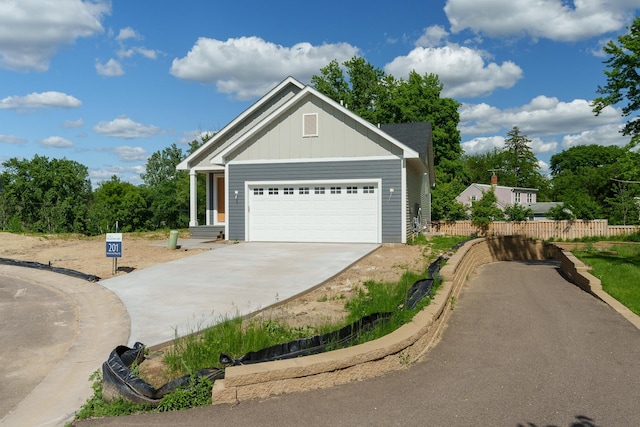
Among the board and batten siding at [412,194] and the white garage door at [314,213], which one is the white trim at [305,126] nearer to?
the white garage door at [314,213]

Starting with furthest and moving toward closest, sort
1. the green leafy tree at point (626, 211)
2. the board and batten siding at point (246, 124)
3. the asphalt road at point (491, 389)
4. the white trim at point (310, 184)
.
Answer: the green leafy tree at point (626, 211) < the board and batten siding at point (246, 124) < the white trim at point (310, 184) < the asphalt road at point (491, 389)

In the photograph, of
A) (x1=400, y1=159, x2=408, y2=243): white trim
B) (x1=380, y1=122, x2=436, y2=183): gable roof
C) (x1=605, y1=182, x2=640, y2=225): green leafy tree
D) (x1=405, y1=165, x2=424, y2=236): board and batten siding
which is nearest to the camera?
(x1=400, y1=159, x2=408, y2=243): white trim

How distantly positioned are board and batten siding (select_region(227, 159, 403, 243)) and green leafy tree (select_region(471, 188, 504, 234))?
11.3 m

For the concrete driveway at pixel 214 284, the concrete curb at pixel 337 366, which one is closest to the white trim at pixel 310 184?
the concrete driveway at pixel 214 284

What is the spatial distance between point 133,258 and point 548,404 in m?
12.2

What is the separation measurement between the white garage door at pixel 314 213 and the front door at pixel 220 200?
15.0ft

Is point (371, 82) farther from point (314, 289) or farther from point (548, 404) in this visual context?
point (548, 404)

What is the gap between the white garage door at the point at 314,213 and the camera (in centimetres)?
1780

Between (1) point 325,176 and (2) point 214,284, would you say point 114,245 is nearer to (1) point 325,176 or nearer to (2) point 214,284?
(2) point 214,284

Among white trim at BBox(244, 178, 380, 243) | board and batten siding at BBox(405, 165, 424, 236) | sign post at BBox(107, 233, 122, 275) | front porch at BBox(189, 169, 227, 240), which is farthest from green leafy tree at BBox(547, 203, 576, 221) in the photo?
sign post at BBox(107, 233, 122, 275)

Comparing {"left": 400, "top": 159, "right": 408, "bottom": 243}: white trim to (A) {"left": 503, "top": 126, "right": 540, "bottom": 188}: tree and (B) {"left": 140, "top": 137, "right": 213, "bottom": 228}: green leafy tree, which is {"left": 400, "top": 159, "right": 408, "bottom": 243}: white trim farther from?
(A) {"left": 503, "top": 126, "right": 540, "bottom": 188}: tree

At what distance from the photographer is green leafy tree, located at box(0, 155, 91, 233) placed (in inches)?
1452

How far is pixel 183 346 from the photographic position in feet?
17.8

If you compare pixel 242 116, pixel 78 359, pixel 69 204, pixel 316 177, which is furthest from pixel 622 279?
pixel 69 204
